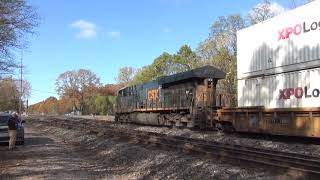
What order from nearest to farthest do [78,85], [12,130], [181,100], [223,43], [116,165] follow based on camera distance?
1. [116,165]
2. [12,130]
3. [181,100]
4. [223,43]
5. [78,85]

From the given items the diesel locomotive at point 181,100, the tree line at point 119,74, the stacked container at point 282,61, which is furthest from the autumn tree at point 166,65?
the stacked container at point 282,61

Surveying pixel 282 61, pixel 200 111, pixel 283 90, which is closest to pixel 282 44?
pixel 282 61

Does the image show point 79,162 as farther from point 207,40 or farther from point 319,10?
point 207,40

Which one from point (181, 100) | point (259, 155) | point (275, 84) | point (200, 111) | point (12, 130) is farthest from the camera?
point (181, 100)

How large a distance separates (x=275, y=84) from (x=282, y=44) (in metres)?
1.79

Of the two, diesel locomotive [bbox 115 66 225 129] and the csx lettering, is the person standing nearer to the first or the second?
diesel locomotive [bbox 115 66 225 129]

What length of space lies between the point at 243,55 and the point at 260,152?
32.8 ft

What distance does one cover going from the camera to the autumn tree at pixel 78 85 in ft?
447

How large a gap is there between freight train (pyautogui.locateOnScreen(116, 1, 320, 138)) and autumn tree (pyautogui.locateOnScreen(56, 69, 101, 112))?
357ft

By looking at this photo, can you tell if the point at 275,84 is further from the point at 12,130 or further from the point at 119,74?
the point at 119,74

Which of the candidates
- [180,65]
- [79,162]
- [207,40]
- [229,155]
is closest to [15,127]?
[79,162]

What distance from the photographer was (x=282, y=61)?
20.6 m

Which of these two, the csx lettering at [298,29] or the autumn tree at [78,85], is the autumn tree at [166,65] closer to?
the autumn tree at [78,85]

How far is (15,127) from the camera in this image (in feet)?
69.6
